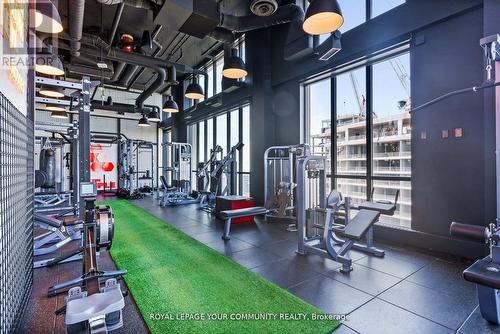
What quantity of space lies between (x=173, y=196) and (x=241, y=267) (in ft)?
20.2

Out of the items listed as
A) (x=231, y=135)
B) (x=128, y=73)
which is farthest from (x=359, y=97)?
(x=128, y=73)

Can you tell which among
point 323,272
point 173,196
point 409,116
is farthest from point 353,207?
point 173,196

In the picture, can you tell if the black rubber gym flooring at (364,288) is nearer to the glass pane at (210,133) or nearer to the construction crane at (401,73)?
the construction crane at (401,73)

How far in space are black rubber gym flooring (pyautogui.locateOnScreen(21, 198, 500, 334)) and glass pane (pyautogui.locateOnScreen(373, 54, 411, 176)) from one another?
137 centimetres

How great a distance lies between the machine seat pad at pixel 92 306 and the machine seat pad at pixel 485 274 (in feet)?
7.53

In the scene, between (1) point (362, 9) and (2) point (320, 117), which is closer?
(1) point (362, 9)

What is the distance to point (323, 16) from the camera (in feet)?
9.48

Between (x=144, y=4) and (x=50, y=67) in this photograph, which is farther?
(x=144, y=4)

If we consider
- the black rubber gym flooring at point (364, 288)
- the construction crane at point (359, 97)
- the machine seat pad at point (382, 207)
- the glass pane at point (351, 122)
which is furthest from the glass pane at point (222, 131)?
the machine seat pad at point (382, 207)

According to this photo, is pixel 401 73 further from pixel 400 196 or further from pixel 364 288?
pixel 364 288

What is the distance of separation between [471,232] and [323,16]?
2.56m

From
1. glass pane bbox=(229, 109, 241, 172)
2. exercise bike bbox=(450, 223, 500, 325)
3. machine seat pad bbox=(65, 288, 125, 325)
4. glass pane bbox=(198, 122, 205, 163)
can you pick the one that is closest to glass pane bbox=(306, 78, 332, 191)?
glass pane bbox=(229, 109, 241, 172)

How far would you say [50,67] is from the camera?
396 centimetres

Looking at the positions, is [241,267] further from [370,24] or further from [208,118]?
[208,118]
